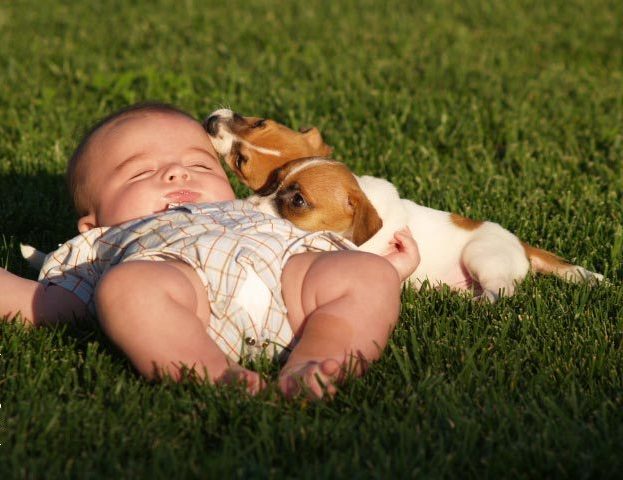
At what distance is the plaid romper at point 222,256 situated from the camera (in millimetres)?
3439

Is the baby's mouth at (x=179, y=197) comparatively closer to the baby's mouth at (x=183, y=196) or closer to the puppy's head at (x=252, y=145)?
the baby's mouth at (x=183, y=196)

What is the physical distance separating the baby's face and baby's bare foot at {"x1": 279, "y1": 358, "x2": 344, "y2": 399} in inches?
48.6

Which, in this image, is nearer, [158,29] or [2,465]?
[2,465]

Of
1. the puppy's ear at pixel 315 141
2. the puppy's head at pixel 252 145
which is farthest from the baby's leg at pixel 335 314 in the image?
the puppy's ear at pixel 315 141

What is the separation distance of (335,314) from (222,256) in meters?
0.51

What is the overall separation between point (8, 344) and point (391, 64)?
5911mm

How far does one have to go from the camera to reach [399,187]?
19.4 ft

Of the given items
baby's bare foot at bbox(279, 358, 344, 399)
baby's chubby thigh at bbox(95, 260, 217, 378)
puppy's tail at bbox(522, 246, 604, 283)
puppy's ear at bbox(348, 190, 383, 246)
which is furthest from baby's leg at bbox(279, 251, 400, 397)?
puppy's tail at bbox(522, 246, 604, 283)

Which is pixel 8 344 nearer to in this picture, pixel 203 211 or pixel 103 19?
pixel 203 211

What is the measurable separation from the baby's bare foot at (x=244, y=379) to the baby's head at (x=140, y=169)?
1129mm

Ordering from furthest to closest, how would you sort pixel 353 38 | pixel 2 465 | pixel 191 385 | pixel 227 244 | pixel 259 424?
pixel 353 38 < pixel 227 244 < pixel 191 385 < pixel 259 424 < pixel 2 465

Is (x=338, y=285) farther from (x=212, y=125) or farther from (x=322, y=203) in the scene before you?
(x=212, y=125)

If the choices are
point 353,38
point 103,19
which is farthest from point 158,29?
point 353,38

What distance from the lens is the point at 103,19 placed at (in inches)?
416
